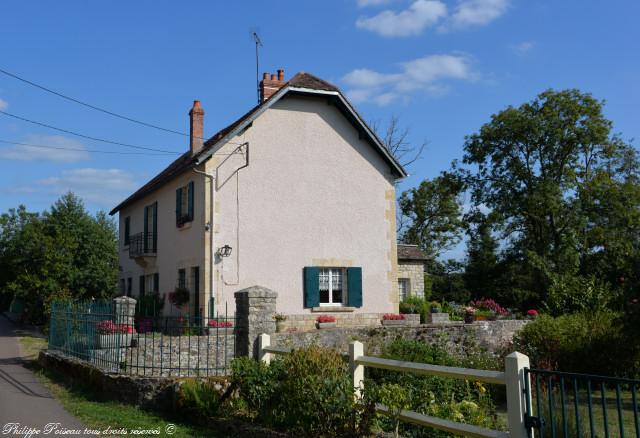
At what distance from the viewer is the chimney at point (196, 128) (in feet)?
70.1

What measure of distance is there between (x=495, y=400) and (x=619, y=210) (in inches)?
803

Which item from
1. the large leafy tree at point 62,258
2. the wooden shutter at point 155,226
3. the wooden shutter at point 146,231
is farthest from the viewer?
the large leafy tree at point 62,258

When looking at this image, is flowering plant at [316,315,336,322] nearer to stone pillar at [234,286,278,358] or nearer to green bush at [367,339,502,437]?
green bush at [367,339,502,437]

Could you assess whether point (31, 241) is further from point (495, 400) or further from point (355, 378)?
point (355, 378)

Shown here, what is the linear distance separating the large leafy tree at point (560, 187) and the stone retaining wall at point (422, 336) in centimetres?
1226

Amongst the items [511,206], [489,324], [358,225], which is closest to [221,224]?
[358,225]

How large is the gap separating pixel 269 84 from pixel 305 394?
16421 millimetres

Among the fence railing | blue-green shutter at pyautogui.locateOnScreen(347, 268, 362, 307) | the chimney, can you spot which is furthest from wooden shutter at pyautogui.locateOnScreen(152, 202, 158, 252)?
the fence railing

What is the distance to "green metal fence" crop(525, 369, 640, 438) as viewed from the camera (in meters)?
4.39

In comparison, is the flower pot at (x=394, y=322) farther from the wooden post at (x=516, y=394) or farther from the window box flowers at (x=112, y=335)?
the wooden post at (x=516, y=394)

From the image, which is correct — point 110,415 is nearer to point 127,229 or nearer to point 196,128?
point 196,128

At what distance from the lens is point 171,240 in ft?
69.6

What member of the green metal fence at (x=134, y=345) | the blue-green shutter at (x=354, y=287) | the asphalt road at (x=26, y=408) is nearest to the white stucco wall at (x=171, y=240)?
the blue-green shutter at (x=354, y=287)

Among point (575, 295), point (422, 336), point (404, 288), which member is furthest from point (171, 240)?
point (575, 295)
